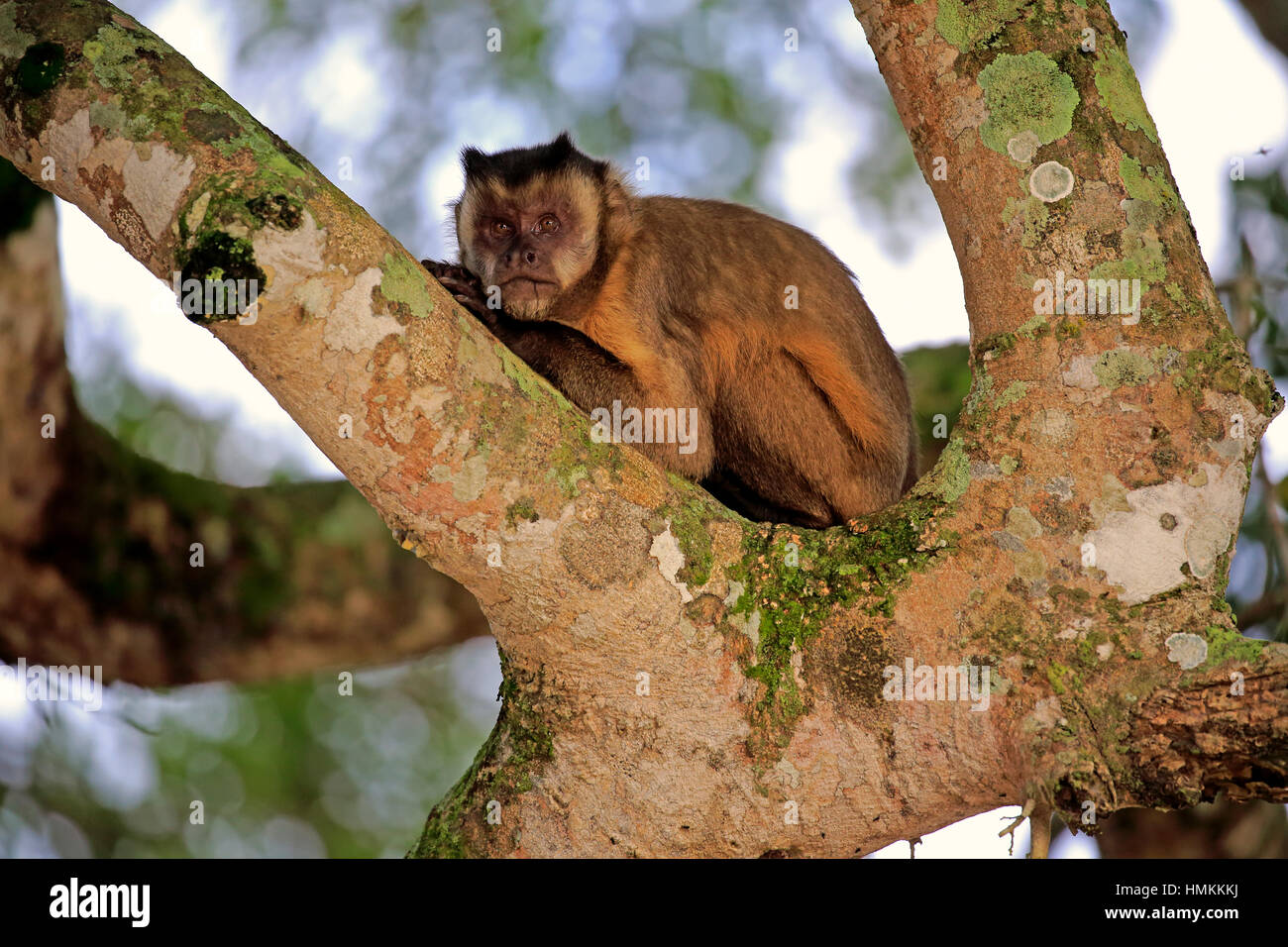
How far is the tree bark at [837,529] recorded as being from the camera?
10.1 ft

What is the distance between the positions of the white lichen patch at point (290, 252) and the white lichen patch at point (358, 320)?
0.11 metres

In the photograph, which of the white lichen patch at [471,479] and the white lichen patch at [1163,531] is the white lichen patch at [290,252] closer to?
the white lichen patch at [471,479]

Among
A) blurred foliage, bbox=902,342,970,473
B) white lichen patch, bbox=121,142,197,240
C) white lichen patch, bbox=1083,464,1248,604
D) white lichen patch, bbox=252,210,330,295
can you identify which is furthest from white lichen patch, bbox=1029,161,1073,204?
blurred foliage, bbox=902,342,970,473

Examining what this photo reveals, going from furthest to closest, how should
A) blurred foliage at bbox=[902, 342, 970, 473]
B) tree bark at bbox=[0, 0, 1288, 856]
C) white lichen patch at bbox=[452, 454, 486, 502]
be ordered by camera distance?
blurred foliage at bbox=[902, 342, 970, 473] < white lichen patch at bbox=[452, 454, 486, 502] < tree bark at bbox=[0, 0, 1288, 856]

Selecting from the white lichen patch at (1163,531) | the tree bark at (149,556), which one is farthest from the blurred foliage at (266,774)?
the white lichen patch at (1163,531)

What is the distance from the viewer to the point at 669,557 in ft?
11.6

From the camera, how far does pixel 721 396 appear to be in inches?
206

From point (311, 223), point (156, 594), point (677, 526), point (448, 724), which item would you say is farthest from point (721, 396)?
point (448, 724)

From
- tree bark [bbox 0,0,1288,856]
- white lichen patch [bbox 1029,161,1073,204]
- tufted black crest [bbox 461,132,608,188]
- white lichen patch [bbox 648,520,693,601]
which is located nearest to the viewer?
tree bark [bbox 0,0,1288,856]

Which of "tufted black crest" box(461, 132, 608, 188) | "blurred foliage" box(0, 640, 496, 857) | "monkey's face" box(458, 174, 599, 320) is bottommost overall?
"blurred foliage" box(0, 640, 496, 857)

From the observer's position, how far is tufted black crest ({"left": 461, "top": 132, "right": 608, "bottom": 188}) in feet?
17.4

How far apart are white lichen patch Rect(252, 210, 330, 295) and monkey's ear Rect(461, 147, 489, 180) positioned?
2.46 meters

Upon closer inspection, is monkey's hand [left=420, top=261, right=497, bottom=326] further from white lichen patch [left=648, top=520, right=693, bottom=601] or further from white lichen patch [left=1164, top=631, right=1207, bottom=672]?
white lichen patch [left=1164, top=631, right=1207, bottom=672]
